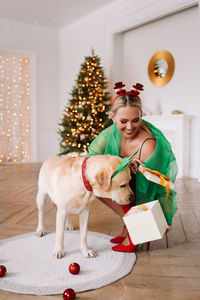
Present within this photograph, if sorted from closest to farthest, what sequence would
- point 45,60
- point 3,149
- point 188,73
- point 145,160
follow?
point 145,160, point 188,73, point 3,149, point 45,60

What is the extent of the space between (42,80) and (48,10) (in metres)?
1.77

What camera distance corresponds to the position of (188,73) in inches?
196

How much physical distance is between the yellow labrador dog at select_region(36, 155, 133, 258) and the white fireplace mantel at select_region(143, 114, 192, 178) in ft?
11.4

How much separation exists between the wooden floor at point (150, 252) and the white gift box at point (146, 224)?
0.62 feet

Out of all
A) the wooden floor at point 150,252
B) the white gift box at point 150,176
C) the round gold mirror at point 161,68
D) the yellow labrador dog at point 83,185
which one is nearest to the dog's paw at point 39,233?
the wooden floor at point 150,252

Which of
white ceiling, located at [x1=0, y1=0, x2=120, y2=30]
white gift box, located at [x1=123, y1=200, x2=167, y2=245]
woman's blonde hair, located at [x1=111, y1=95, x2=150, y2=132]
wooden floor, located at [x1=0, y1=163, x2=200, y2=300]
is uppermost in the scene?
white ceiling, located at [x1=0, y1=0, x2=120, y2=30]

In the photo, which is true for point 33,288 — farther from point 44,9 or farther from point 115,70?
point 44,9

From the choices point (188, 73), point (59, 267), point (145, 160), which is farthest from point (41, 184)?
point (188, 73)

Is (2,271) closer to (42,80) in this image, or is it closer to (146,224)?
(146,224)

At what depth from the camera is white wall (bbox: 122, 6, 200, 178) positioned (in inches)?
192

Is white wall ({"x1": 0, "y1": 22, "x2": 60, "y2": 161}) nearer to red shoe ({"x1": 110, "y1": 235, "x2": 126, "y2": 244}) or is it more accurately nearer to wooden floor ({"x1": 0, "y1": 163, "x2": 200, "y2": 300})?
wooden floor ({"x1": 0, "y1": 163, "x2": 200, "y2": 300})

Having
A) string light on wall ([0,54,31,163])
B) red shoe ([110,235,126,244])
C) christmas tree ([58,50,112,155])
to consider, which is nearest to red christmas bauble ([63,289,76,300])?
red shoe ([110,235,126,244])

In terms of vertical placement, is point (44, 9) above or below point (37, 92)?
above

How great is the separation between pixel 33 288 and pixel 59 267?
23 cm
